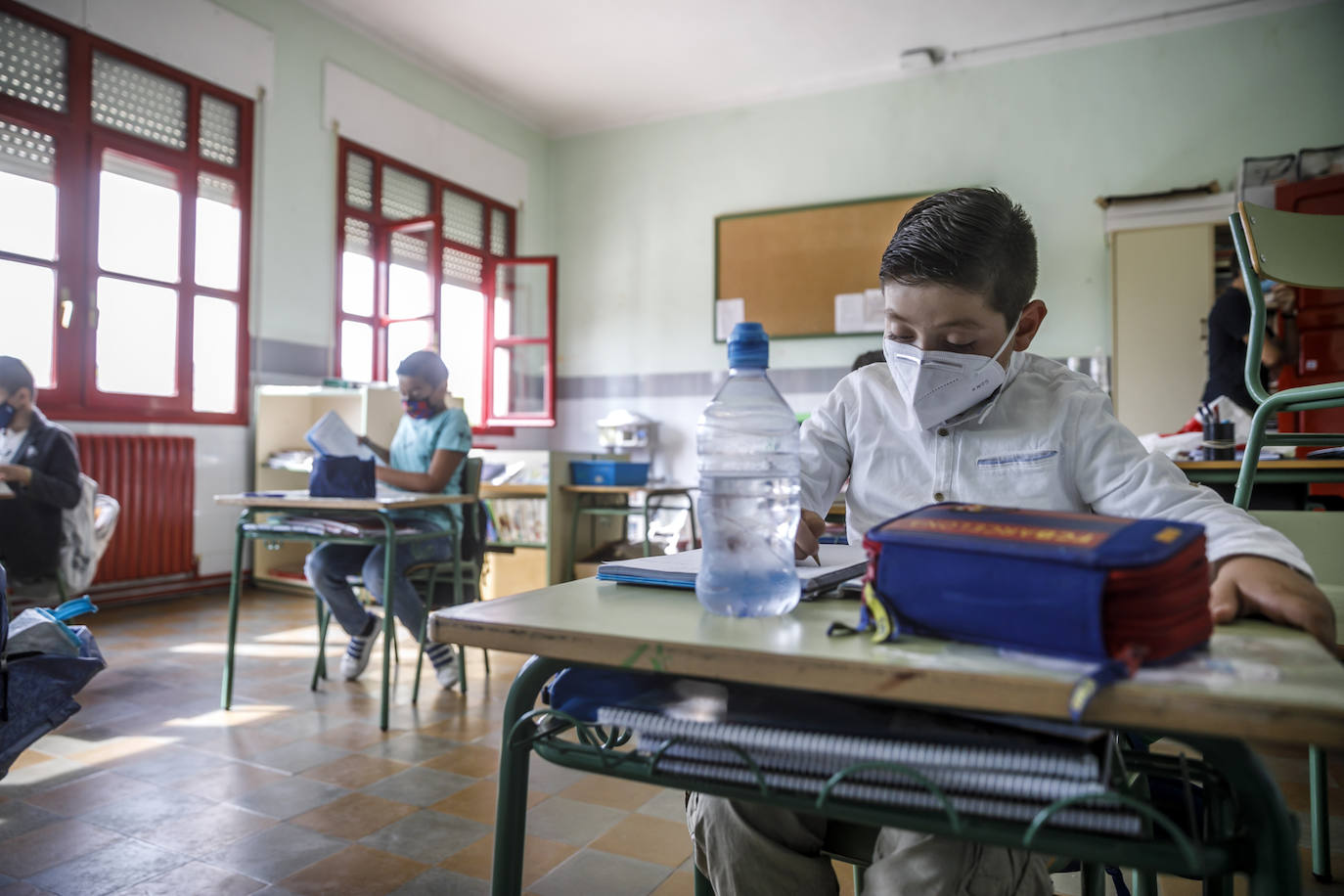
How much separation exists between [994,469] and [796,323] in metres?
5.42

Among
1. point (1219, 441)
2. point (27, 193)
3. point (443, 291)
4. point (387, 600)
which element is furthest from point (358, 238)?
point (1219, 441)

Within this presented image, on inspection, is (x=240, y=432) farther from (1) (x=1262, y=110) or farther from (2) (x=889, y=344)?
(1) (x=1262, y=110)

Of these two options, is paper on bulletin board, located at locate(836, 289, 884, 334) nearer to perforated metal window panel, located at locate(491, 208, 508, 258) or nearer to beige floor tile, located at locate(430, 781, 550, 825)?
perforated metal window panel, located at locate(491, 208, 508, 258)

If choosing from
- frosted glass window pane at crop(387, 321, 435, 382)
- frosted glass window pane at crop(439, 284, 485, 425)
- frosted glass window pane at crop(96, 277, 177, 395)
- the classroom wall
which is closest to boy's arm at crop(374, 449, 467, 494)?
frosted glass window pane at crop(96, 277, 177, 395)

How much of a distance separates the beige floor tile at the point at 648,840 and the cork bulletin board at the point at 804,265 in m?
4.79

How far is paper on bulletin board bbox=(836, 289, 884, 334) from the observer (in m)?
6.09

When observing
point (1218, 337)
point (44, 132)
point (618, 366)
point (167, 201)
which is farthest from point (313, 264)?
point (1218, 337)

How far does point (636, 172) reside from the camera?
278 inches

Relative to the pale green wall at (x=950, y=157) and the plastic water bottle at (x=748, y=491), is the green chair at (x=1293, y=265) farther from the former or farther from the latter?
the pale green wall at (x=950, y=157)

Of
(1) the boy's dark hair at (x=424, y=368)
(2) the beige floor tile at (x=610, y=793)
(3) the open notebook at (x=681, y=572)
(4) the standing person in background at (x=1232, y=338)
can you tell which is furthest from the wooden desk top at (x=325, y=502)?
(4) the standing person in background at (x=1232, y=338)

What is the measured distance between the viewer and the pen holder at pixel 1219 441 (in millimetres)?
2133

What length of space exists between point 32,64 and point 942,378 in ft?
15.6

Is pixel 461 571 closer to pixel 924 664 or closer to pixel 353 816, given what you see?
pixel 353 816

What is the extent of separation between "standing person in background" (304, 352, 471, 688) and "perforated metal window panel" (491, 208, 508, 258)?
3984 millimetres
